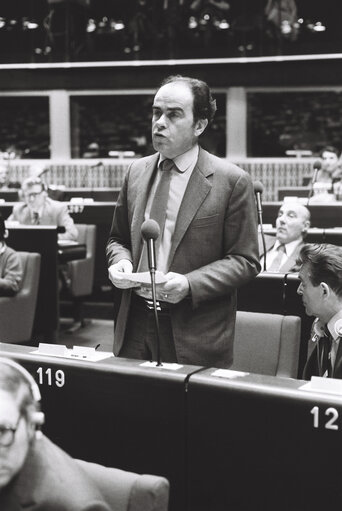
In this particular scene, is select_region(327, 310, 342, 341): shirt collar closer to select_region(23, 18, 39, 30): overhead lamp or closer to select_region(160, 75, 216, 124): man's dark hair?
select_region(160, 75, 216, 124): man's dark hair

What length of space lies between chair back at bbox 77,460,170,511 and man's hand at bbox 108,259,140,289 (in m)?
0.70

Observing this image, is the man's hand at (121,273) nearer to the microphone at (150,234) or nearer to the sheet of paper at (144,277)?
the sheet of paper at (144,277)

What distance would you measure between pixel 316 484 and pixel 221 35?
1112cm

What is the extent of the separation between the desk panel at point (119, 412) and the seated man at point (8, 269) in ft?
10.8

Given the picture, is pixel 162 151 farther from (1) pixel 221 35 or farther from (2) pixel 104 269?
(1) pixel 221 35

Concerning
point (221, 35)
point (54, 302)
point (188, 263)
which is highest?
point (221, 35)

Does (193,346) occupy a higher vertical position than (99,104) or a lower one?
lower

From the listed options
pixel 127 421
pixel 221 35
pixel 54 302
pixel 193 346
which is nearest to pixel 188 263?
pixel 193 346

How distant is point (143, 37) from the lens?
12.2 meters

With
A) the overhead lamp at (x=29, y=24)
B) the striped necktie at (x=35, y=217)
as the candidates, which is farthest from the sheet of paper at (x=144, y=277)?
the overhead lamp at (x=29, y=24)

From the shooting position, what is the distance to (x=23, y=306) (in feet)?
17.9

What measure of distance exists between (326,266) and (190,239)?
503 millimetres

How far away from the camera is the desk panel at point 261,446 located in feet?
5.26

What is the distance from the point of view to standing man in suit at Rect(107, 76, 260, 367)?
84.6 inches
